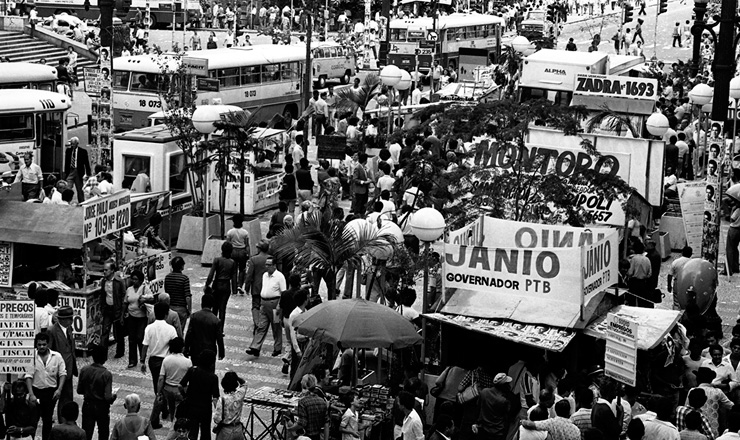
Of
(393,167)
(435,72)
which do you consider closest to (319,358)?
(393,167)

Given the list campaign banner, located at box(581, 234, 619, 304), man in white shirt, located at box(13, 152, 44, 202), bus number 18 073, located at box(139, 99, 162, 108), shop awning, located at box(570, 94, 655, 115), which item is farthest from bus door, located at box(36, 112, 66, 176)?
campaign banner, located at box(581, 234, 619, 304)

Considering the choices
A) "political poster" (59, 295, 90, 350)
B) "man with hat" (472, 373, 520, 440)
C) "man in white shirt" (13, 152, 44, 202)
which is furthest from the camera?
"man in white shirt" (13, 152, 44, 202)

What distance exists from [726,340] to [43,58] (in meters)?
32.1

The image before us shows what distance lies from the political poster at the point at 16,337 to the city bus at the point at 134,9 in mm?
46338

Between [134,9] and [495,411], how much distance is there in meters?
52.3

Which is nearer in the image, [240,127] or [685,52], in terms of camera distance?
[240,127]

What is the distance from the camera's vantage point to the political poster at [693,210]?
24.7m

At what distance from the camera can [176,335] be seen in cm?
1739

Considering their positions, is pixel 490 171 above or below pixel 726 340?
above

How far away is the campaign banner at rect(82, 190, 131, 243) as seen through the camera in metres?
19.7

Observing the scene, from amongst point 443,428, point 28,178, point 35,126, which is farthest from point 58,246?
point 35,126

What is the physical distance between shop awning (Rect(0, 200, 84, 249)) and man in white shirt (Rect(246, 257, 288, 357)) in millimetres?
2481

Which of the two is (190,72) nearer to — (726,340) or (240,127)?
(240,127)

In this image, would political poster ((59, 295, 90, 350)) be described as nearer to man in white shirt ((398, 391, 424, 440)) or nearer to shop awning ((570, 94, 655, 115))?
man in white shirt ((398, 391, 424, 440))
